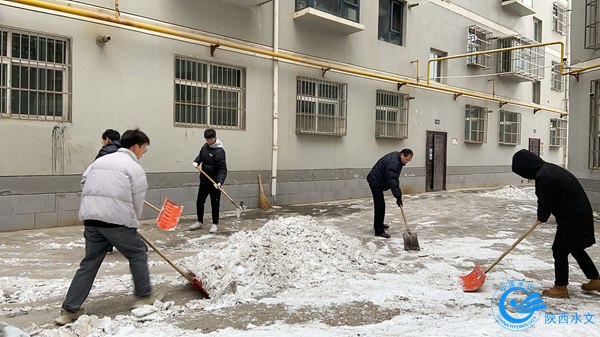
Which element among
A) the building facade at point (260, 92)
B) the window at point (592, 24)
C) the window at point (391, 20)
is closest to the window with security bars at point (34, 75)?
the building facade at point (260, 92)

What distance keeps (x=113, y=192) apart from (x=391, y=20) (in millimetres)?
11300

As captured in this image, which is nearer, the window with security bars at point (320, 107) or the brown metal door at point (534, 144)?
the window with security bars at point (320, 107)

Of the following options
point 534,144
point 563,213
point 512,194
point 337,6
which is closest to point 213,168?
point 563,213

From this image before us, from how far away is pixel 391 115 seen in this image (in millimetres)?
12898

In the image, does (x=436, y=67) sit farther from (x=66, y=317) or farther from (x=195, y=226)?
(x=66, y=317)

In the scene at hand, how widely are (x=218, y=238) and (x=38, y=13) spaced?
4607 mm

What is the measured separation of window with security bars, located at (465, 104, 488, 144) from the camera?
610 inches

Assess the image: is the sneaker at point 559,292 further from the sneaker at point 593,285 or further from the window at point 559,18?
the window at point 559,18

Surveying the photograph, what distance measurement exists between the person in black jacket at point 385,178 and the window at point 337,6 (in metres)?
5.10

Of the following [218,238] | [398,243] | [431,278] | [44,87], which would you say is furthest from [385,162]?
[44,87]

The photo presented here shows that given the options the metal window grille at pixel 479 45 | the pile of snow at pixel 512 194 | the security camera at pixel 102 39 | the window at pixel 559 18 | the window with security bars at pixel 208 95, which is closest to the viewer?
the security camera at pixel 102 39

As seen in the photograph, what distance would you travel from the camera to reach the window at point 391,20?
1257cm

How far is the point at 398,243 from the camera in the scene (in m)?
6.50

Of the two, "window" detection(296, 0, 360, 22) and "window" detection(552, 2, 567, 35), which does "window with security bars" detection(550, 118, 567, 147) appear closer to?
"window" detection(552, 2, 567, 35)
